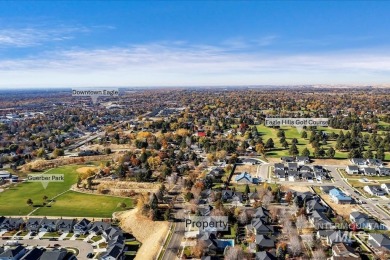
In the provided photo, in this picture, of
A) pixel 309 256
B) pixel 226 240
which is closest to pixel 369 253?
pixel 309 256

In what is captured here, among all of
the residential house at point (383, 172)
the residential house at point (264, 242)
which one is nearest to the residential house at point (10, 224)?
the residential house at point (264, 242)

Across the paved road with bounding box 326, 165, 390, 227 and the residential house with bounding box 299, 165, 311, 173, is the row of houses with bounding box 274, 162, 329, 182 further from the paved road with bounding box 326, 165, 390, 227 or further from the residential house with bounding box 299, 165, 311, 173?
the paved road with bounding box 326, 165, 390, 227

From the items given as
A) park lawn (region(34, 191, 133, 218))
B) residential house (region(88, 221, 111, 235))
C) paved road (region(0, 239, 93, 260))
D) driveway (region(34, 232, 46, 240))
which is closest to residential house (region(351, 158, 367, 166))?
park lawn (region(34, 191, 133, 218))

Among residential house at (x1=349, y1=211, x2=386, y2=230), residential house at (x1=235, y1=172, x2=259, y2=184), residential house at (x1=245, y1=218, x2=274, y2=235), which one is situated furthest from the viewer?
residential house at (x1=235, y1=172, x2=259, y2=184)

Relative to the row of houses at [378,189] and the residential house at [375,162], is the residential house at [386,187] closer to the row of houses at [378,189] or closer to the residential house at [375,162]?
the row of houses at [378,189]

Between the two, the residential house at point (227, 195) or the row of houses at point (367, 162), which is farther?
the row of houses at point (367, 162)

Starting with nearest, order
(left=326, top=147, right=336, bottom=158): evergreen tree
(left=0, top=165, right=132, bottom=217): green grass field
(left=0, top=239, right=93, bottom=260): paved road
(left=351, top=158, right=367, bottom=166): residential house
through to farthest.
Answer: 1. (left=0, top=239, right=93, bottom=260): paved road
2. (left=0, top=165, right=132, bottom=217): green grass field
3. (left=351, top=158, right=367, bottom=166): residential house
4. (left=326, top=147, right=336, bottom=158): evergreen tree
